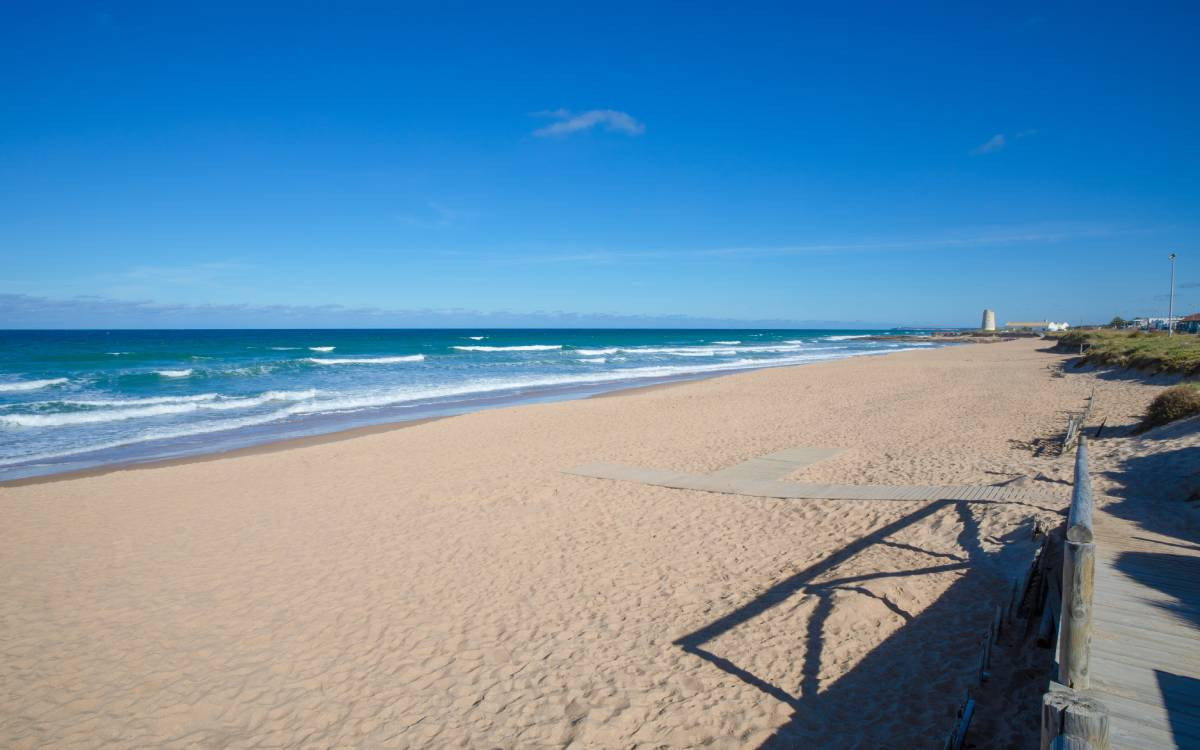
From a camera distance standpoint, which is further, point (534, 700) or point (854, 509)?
point (854, 509)

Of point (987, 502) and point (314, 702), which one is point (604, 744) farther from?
point (987, 502)

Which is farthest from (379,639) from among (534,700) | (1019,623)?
(1019,623)

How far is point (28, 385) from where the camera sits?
2891 centimetres

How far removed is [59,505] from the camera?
10375 mm

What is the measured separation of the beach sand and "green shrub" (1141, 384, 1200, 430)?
7.77 feet

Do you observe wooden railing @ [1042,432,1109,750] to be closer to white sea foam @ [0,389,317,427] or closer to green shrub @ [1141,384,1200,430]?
green shrub @ [1141,384,1200,430]

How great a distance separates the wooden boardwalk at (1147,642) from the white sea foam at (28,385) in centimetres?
3604

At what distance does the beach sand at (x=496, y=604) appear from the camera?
4.77m

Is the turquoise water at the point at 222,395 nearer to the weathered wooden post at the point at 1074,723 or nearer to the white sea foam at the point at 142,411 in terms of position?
the white sea foam at the point at 142,411

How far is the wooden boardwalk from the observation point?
315 cm

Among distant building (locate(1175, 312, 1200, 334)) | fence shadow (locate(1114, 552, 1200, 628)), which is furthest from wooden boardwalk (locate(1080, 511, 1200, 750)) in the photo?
distant building (locate(1175, 312, 1200, 334))

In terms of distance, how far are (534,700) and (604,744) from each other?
788 millimetres

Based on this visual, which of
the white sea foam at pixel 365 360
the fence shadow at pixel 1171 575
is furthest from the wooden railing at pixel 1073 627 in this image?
the white sea foam at pixel 365 360

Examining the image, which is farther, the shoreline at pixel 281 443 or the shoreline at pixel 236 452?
the shoreline at pixel 281 443
